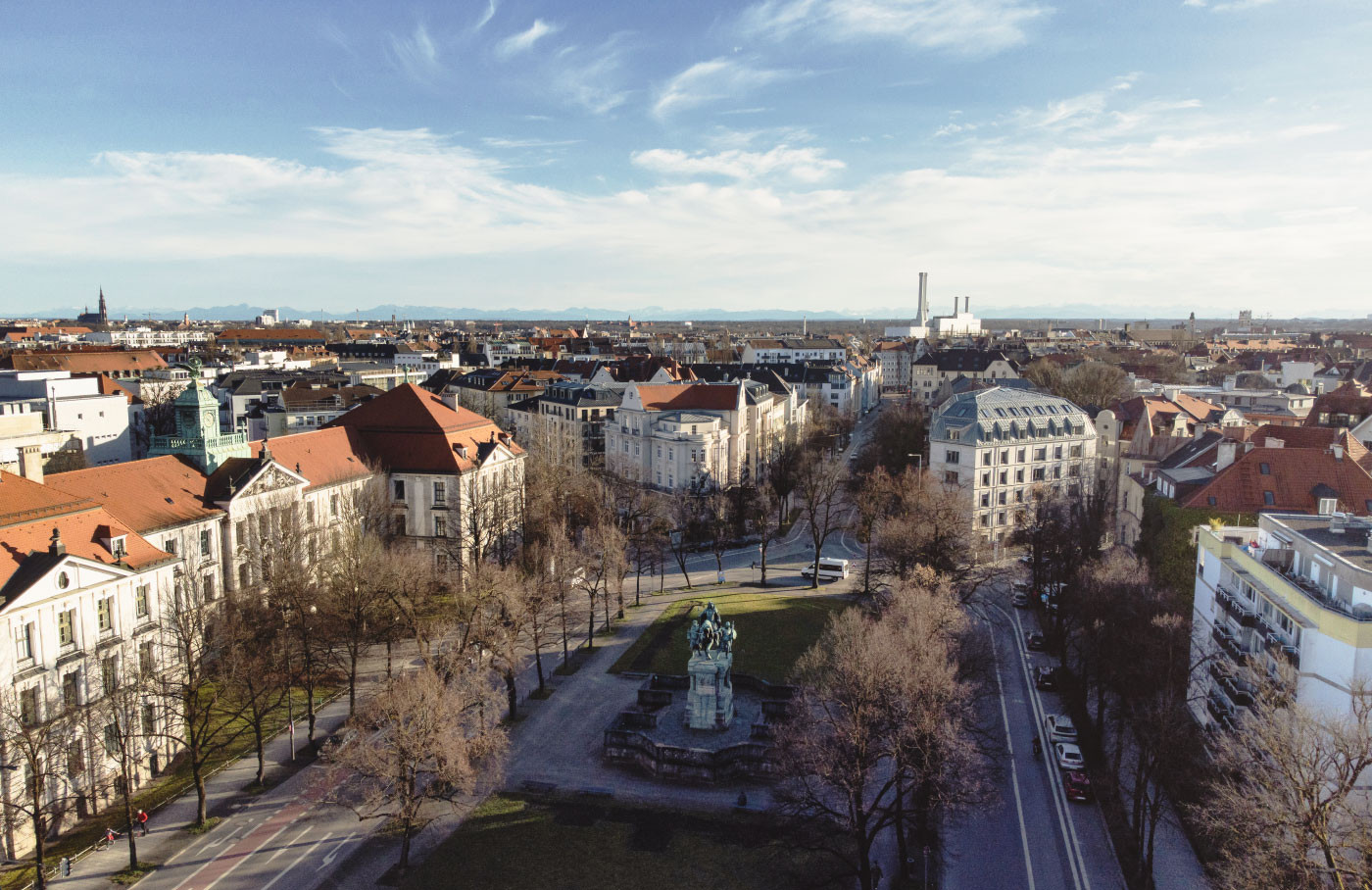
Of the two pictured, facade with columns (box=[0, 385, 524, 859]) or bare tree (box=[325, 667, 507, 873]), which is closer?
bare tree (box=[325, 667, 507, 873])

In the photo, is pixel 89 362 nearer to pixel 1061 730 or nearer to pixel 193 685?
pixel 193 685

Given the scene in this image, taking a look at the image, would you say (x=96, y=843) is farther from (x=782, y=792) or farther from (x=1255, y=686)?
(x=1255, y=686)

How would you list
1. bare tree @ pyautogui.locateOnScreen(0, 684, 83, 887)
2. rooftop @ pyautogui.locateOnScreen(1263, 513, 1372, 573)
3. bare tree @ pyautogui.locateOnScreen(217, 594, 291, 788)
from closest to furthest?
bare tree @ pyautogui.locateOnScreen(0, 684, 83, 887) < rooftop @ pyautogui.locateOnScreen(1263, 513, 1372, 573) < bare tree @ pyautogui.locateOnScreen(217, 594, 291, 788)

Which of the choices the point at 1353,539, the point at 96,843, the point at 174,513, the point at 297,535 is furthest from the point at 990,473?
the point at 96,843

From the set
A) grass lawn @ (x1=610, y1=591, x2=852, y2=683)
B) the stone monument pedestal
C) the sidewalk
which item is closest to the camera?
the sidewalk

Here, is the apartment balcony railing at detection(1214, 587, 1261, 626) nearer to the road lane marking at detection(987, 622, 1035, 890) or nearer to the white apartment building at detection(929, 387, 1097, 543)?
the road lane marking at detection(987, 622, 1035, 890)

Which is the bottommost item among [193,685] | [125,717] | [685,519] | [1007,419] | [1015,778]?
[1015,778]

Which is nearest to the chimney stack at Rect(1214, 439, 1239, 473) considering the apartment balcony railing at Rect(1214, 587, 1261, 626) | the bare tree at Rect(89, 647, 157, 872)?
the apartment balcony railing at Rect(1214, 587, 1261, 626)

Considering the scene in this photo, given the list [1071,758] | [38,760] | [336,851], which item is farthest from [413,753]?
[1071,758]

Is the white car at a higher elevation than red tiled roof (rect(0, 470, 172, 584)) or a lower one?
lower
